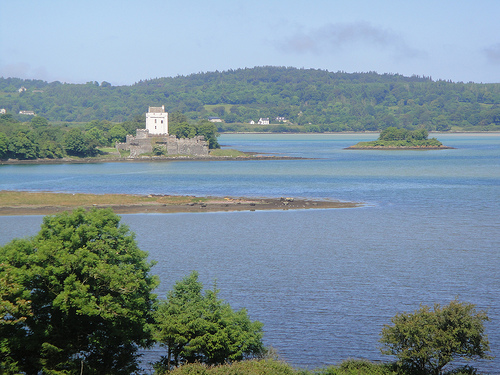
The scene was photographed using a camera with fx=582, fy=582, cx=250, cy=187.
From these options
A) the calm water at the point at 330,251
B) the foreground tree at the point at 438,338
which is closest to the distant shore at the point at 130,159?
the calm water at the point at 330,251

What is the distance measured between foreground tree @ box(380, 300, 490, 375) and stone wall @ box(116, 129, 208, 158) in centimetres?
9008

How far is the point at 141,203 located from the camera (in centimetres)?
4744

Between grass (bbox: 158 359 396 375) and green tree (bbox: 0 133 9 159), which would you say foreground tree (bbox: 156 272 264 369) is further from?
green tree (bbox: 0 133 9 159)

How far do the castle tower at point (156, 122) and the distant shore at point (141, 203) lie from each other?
61.5m

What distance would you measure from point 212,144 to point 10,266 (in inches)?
4000

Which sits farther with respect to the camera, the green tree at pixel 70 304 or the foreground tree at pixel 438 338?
the foreground tree at pixel 438 338

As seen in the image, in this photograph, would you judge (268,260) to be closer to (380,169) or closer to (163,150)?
(380,169)

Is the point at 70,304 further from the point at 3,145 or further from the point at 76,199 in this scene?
the point at 3,145

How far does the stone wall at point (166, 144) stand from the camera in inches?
4038

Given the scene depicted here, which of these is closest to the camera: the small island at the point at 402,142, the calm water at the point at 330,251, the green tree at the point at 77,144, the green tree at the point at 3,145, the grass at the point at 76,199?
the calm water at the point at 330,251

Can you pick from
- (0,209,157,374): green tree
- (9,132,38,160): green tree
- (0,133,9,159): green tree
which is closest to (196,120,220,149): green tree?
(9,132,38,160): green tree

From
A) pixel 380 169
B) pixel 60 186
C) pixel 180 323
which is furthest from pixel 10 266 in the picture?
pixel 380 169

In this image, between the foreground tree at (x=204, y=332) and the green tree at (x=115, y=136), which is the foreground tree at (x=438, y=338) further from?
the green tree at (x=115, y=136)

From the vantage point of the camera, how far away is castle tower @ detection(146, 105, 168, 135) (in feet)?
367
